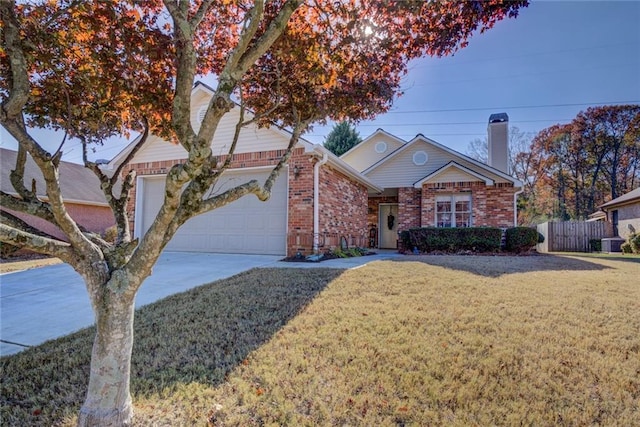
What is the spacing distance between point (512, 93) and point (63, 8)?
71.7 ft

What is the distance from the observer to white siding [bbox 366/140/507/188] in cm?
1599

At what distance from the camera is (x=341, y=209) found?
1201 cm

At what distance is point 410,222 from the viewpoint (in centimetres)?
1569

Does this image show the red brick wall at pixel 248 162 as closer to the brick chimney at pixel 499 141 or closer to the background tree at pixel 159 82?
the background tree at pixel 159 82

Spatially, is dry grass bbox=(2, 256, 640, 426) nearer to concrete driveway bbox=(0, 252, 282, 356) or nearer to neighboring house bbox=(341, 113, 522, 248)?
concrete driveway bbox=(0, 252, 282, 356)

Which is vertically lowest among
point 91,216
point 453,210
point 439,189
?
point 91,216

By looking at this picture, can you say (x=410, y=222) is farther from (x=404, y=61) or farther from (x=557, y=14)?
(x=404, y=61)

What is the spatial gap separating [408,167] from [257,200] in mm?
8876

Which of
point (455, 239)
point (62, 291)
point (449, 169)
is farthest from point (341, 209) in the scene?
point (62, 291)

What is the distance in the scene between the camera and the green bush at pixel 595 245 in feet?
61.3

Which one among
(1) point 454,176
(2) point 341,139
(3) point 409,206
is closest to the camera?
(1) point 454,176

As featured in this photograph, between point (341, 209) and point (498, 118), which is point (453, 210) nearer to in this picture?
point (498, 118)

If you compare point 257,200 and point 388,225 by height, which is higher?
point 257,200

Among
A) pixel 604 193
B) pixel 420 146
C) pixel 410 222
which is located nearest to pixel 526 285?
pixel 410 222
